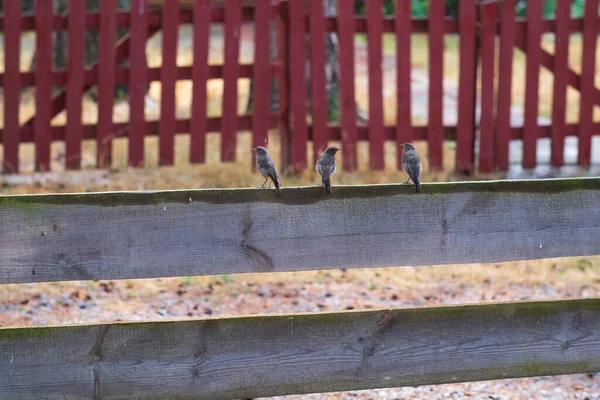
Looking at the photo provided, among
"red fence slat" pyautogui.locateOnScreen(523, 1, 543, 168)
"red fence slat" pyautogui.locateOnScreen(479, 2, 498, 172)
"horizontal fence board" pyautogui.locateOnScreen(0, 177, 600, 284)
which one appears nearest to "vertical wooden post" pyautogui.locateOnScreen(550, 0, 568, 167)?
"red fence slat" pyautogui.locateOnScreen(523, 1, 543, 168)

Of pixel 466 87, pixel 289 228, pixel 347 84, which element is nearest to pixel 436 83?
pixel 466 87

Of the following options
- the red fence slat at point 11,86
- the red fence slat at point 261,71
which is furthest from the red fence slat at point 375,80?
the red fence slat at point 11,86

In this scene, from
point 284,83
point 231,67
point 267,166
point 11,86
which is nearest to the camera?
point 267,166

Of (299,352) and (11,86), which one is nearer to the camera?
(299,352)

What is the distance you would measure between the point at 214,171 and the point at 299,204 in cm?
691

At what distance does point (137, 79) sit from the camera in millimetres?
10414

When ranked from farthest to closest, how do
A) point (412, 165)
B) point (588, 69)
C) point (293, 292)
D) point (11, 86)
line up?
point (588, 69)
point (11, 86)
point (293, 292)
point (412, 165)

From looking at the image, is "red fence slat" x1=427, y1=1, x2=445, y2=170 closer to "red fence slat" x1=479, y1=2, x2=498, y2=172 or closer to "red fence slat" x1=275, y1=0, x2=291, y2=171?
"red fence slat" x1=479, y1=2, x2=498, y2=172

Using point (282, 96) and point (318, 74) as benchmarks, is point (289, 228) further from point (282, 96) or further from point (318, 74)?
point (282, 96)

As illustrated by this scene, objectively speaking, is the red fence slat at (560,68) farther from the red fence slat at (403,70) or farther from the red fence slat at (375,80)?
the red fence slat at (375,80)

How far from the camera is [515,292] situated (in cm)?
773

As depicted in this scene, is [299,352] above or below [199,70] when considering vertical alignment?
below

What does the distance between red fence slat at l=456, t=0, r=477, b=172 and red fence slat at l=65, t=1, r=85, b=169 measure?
13.3 feet

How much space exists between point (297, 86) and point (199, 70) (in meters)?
1.06
